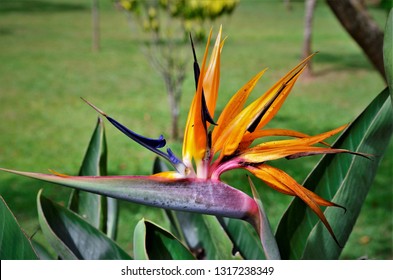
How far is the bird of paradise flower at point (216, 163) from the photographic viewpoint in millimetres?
626

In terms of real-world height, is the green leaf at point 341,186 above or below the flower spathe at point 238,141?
below

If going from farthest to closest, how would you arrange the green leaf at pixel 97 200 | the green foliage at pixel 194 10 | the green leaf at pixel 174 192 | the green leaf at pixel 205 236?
the green foliage at pixel 194 10 → the green leaf at pixel 97 200 → the green leaf at pixel 205 236 → the green leaf at pixel 174 192

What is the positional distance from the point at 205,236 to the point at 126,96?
4.95 meters

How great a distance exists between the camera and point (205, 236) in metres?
1.01

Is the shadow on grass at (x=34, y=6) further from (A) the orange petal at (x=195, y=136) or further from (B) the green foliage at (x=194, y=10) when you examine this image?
(A) the orange petal at (x=195, y=136)

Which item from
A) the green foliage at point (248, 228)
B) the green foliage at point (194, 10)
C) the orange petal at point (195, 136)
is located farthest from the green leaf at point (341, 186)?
the green foliage at point (194, 10)

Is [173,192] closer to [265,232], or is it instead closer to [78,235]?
[265,232]

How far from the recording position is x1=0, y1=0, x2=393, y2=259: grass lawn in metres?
3.38

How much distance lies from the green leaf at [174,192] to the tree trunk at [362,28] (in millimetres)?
1020

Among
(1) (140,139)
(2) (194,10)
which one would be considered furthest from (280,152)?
(2) (194,10)

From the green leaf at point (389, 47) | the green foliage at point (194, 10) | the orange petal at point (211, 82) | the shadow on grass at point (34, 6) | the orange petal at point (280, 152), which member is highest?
the shadow on grass at point (34, 6)

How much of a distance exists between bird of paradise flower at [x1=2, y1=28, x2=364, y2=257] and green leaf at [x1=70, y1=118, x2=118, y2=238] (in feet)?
1.35

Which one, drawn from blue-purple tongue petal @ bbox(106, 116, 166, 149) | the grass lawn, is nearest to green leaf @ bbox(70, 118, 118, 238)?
blue-purple tongue petal @ bbox(106, 116, 166, 149)

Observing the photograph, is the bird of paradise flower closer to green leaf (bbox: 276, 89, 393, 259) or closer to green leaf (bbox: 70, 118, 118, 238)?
green leaf (bbox: 276, 89, 393, 259)
